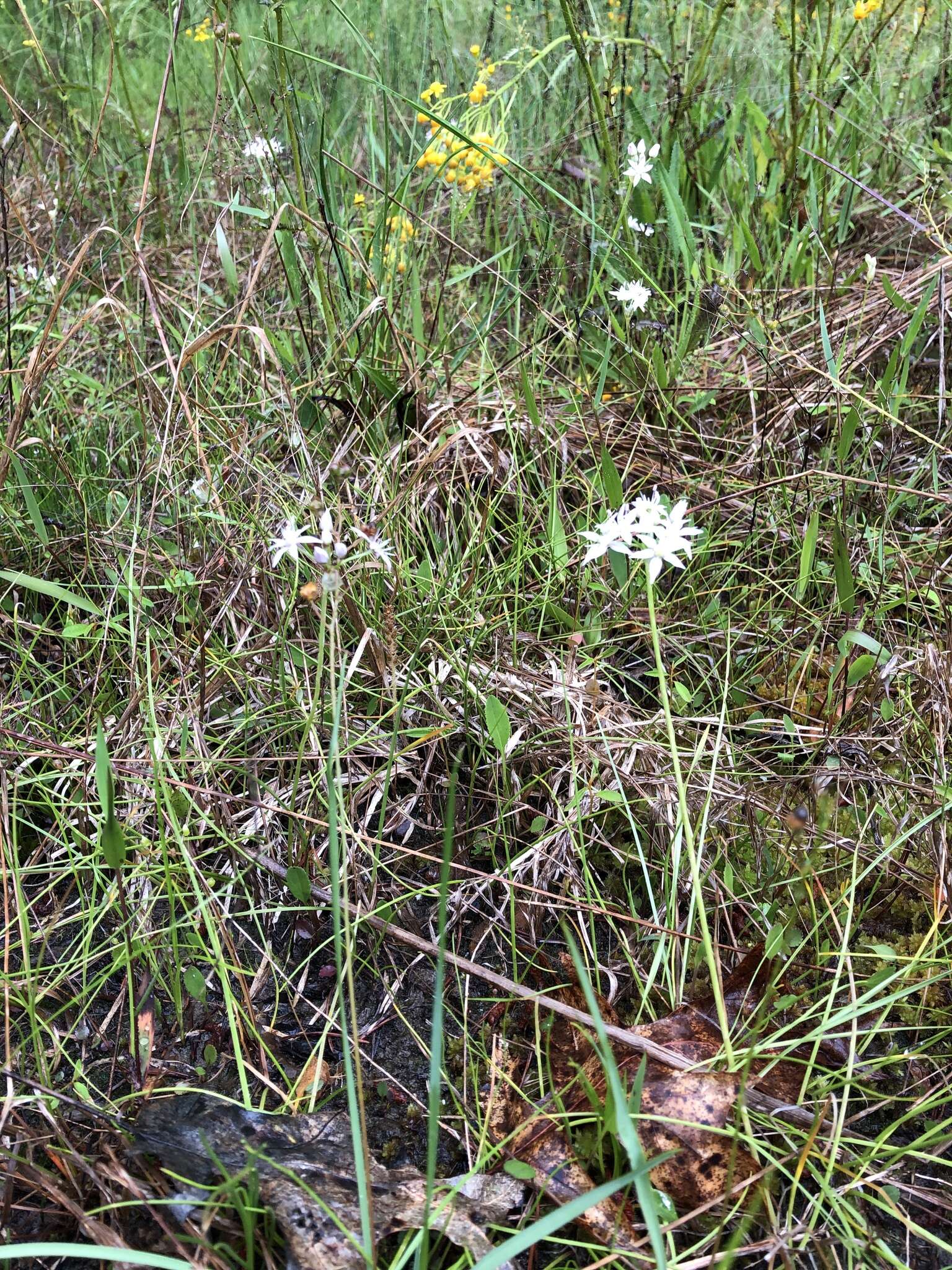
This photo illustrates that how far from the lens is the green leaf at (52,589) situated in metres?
1.59

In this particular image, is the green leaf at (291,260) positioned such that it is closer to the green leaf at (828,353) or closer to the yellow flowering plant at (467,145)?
the yellow flowering plant at (467,145)

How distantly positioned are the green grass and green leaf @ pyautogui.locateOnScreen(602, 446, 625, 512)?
0.02m

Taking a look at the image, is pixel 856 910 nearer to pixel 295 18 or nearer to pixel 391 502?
Answer: pixel 391 502

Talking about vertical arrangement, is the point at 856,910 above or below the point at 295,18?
below

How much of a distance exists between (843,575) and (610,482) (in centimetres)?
42

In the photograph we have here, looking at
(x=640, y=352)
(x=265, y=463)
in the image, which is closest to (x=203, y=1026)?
(x=265, y=463)

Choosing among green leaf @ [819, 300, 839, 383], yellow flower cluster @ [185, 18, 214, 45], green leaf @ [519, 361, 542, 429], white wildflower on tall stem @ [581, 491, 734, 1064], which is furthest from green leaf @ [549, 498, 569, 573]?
yellow flower cluster @ [185, 18, 214, 45]

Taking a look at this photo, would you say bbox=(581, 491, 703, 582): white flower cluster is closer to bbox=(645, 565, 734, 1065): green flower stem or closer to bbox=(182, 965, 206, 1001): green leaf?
bbox=(645, 565, 734, 1065): green flower stem

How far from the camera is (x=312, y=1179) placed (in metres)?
1.01

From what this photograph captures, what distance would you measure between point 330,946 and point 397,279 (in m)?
1.67

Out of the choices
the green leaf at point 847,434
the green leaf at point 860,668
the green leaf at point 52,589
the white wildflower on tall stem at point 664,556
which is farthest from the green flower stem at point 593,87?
the green leaf at point 52,589

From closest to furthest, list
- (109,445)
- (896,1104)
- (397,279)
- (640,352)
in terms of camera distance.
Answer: (896,1104) < (109,445) < (640,352) < (397,279)

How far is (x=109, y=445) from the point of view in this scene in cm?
199

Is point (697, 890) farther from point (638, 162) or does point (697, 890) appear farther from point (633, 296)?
point (638, 162)
